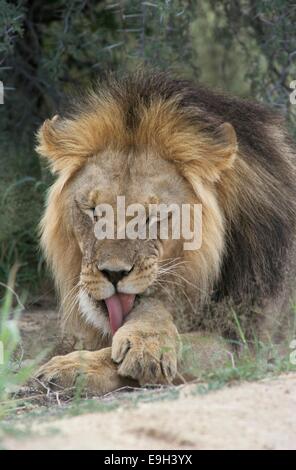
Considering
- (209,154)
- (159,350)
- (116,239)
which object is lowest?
(159,350)

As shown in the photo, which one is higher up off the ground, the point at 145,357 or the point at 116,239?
the point at 116,239

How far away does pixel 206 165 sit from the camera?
468cm

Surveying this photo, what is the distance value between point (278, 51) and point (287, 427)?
160 inches

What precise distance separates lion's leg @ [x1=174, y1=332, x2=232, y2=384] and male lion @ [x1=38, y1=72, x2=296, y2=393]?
1 cm

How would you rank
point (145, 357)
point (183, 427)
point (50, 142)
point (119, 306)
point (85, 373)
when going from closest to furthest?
point (183, 427), point (145, 357), point (85, 373), point (119, 306), point (50, 142)

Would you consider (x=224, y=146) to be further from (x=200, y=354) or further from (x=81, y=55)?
(x=81, y=55)

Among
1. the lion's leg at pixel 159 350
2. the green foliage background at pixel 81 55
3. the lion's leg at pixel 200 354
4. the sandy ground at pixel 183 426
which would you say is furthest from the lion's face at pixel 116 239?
the green foliage background at pixel 81 55

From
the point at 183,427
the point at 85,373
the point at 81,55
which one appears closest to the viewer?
the point at 183,427

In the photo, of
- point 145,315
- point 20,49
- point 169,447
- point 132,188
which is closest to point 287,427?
point 169,447

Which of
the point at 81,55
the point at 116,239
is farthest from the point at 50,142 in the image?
the point at 81,55

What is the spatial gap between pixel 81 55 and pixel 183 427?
17.1ft

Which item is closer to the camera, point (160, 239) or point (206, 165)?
point (160, 239)

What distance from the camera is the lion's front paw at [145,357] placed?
14.1ft
